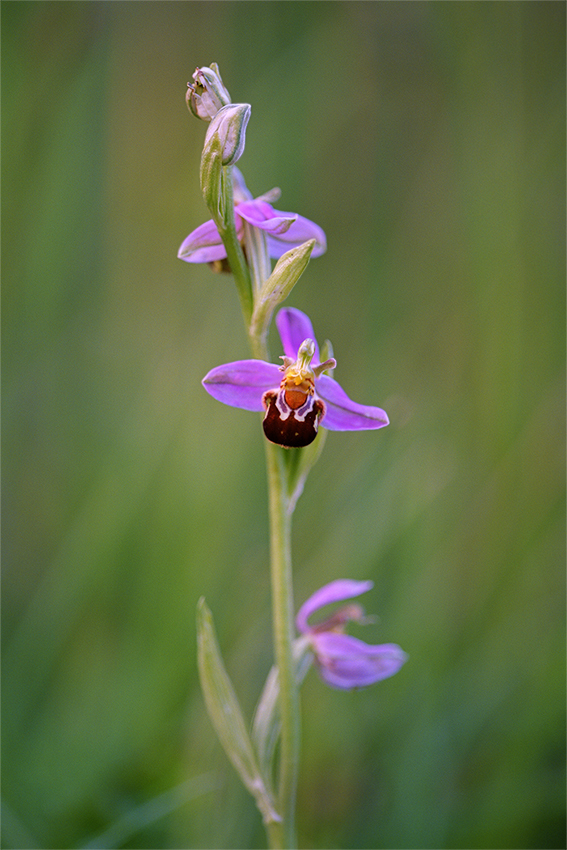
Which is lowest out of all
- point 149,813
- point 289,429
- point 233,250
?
point 149,813

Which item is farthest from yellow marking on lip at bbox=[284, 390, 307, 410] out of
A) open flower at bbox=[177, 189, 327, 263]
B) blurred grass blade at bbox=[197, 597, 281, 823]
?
blurred grass blade at bbox=[197, 597, 281, 823]

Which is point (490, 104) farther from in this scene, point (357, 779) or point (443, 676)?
point (357, 779)

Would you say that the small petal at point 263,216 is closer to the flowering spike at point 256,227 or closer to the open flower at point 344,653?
the flowering spike at point 256,227

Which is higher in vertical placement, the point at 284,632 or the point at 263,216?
the point at 263,216

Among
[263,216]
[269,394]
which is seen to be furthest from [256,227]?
[269,394]

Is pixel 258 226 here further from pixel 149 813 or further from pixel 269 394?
pixel 149 813

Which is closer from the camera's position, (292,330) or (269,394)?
(269,394)

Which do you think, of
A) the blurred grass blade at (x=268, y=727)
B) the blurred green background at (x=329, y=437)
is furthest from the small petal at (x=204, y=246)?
the blurred grass blade at (x=268, y=727)
